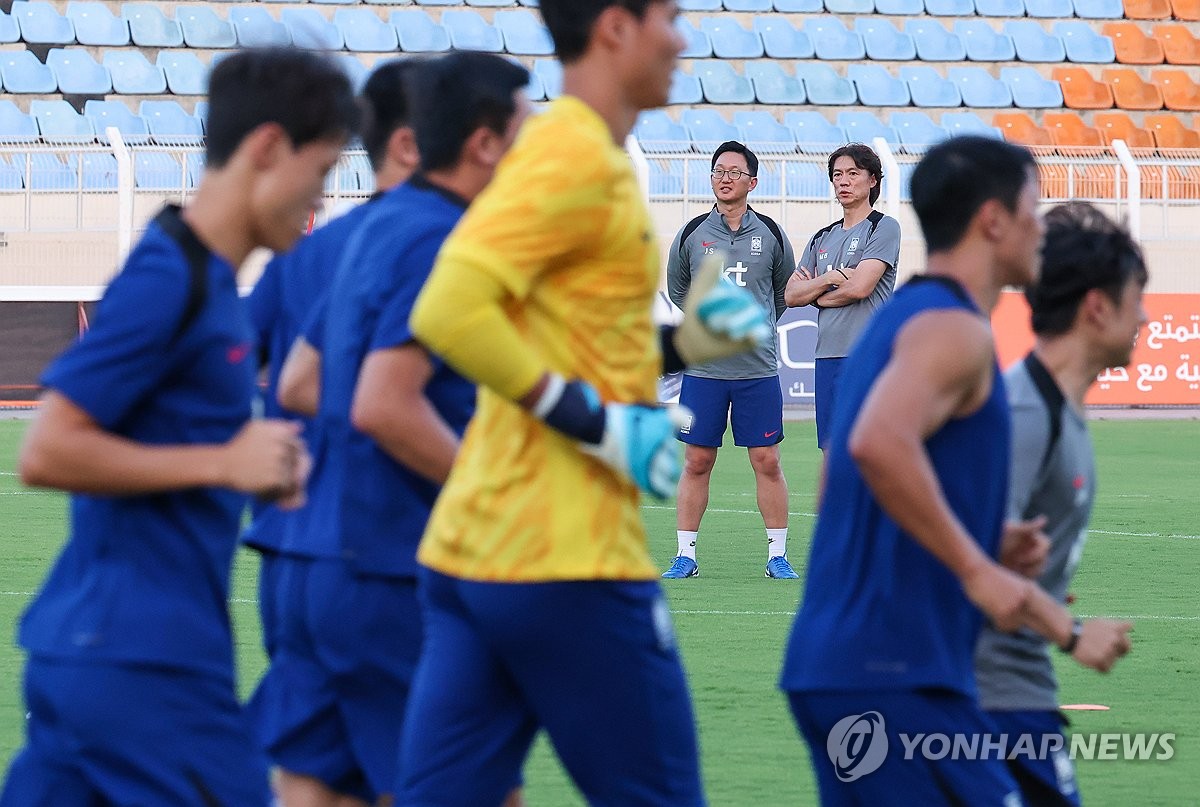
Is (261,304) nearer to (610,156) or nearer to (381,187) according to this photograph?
(381,187)

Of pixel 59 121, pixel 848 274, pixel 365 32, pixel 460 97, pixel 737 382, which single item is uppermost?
pixel 365 32

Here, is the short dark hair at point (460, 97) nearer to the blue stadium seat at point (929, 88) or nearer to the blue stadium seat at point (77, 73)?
the blue stadium seat at point (77, 73)

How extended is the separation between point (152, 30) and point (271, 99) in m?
25.1

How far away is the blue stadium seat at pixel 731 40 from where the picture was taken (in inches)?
1112

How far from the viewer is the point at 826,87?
27922 millimetres

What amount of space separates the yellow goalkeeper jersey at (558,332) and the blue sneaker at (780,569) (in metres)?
6.61

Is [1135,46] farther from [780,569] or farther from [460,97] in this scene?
[460,97]

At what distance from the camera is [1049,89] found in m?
28.8

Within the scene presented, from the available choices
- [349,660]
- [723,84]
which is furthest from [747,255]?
[723,84]

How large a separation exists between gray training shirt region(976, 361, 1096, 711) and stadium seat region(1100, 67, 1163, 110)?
87.7 feet

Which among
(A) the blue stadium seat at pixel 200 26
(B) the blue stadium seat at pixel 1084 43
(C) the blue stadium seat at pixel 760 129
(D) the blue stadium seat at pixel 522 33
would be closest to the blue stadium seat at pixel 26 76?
(A) the blue stadium seat at pixel 200 26

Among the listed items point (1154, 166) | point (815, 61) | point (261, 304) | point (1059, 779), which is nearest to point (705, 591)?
point (261, 304)

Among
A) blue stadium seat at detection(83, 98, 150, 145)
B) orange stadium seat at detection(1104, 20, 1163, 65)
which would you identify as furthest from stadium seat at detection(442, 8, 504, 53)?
orange stadium seat at detection(1104, 20, 1163, 65)

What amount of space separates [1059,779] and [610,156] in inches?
58.3
